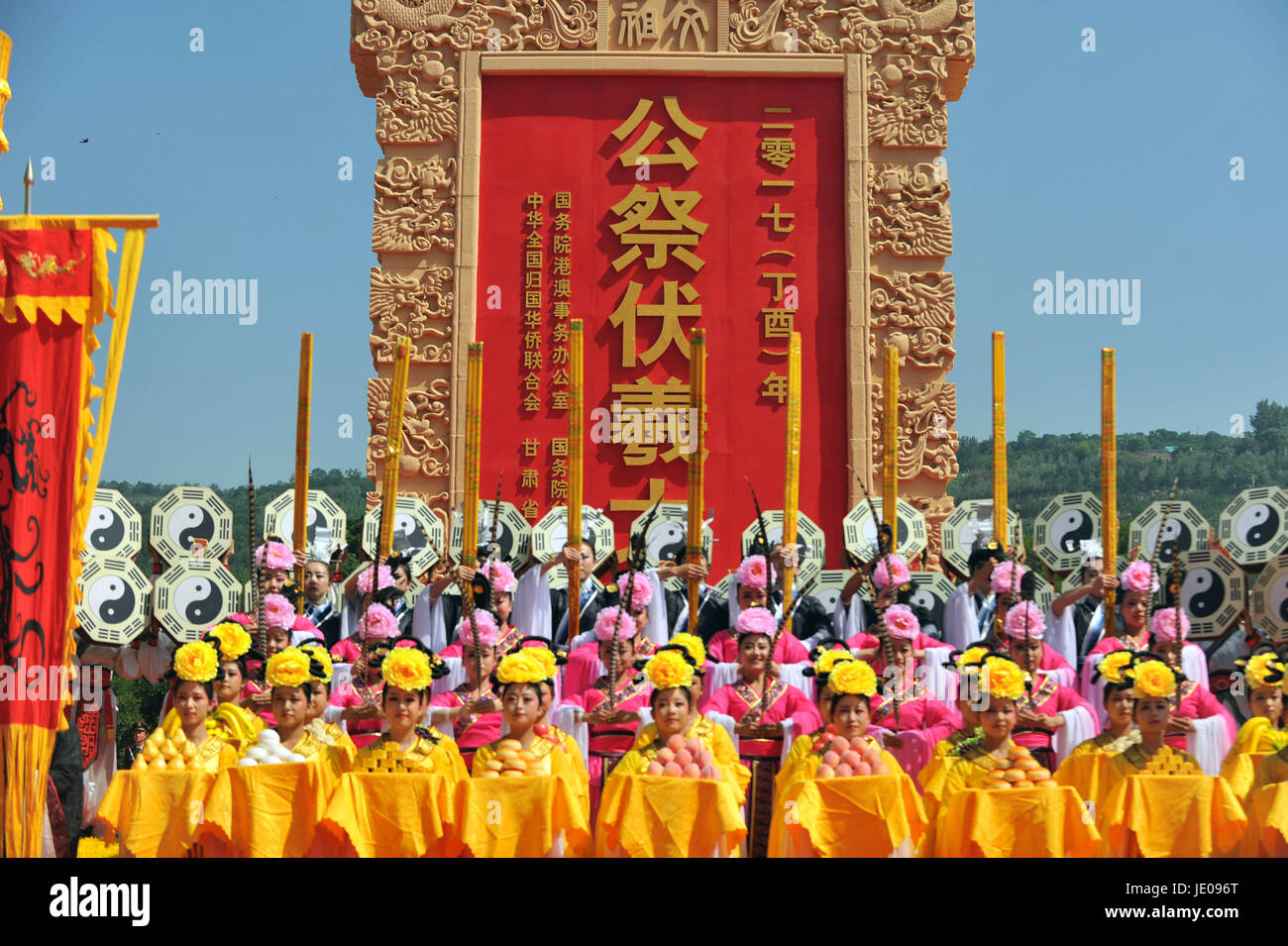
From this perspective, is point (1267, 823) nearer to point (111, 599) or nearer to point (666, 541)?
point (666, 541)

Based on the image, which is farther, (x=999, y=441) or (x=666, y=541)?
(x=666, y=541)

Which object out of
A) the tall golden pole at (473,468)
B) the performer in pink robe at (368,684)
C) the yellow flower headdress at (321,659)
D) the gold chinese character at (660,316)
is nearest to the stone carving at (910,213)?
the gold chinese character at (660,316)

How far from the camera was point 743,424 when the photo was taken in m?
10.4

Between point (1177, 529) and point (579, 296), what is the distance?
14.9 feet

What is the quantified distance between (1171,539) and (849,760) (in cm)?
288

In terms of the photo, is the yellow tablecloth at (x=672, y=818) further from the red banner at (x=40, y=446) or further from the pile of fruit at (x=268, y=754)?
the red banner at (x=40, y=446)

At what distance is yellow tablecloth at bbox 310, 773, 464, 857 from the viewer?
17.9ft

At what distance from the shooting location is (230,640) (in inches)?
243

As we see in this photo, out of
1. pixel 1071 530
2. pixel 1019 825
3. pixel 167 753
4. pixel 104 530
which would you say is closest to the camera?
pixel 1019 825

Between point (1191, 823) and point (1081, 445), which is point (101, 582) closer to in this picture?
point (1191, 823)

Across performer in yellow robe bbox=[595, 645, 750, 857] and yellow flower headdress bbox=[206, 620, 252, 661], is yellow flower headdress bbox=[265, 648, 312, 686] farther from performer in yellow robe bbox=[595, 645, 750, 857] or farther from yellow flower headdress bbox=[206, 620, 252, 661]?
performer in yellow robe bbox=[595, 645, 750, 857]

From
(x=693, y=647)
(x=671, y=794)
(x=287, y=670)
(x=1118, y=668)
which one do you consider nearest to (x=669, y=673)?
(x=693, y=647)

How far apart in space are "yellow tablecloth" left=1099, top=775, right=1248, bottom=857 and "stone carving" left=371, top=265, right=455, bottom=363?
6.17 metres
